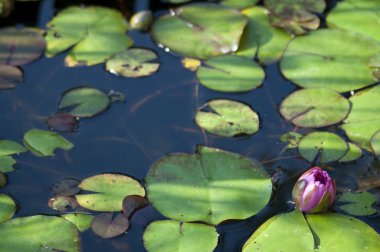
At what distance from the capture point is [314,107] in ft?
9.82

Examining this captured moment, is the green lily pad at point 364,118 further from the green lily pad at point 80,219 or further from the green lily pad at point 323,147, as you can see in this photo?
the green lily pad at point 80,219

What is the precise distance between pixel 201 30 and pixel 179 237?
4.23 feet

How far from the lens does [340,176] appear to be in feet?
8.98

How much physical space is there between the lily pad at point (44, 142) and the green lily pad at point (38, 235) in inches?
14.7

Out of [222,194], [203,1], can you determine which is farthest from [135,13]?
[222,194]

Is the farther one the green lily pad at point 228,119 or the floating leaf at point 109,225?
the green lily pad at point 228,119

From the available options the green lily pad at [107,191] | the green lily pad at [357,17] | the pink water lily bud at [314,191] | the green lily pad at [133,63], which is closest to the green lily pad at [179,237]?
the green lily pad at [107,191]

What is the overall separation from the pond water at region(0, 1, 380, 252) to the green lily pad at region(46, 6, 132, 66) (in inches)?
2.4

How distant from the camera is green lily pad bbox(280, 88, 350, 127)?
9.65 ft

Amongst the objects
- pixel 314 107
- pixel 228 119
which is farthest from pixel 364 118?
pixel 228 119

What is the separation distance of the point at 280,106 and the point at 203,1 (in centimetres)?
90

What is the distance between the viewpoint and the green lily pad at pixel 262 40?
3.29m

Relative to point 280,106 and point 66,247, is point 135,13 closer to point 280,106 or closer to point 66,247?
point 280,106

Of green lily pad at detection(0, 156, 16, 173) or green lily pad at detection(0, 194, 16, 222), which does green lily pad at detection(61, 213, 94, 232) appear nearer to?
green lily pad at detection(0, 194, 16, 222)
